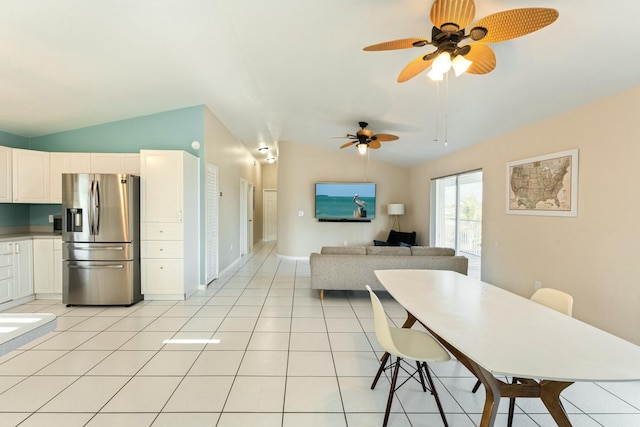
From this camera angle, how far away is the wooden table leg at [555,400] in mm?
1375

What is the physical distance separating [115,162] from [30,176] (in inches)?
42.5

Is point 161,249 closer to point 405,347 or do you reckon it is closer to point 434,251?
point 405,347

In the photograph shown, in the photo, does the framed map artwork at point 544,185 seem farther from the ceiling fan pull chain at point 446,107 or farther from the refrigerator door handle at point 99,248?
the refrigerator door handle at point 99,248

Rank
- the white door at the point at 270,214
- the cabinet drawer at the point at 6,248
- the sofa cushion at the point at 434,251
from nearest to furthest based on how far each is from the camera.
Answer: the cabinet drawer at the point at 6,248
the sofa cushion at the point at 434,251
the white door at the point at 270,214

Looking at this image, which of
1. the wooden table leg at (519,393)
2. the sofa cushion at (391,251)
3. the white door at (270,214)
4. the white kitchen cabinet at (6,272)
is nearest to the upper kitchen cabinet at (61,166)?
the white kitchen cabinet at (6,272)

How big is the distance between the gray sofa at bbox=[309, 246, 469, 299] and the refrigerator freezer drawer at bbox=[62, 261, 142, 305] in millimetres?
2496

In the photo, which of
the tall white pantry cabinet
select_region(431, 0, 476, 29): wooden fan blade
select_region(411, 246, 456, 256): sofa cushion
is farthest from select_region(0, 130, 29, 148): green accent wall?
select_region(411, 246, 456, 256): sofa cushion

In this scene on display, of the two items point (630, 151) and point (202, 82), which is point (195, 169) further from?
point (630, 151)

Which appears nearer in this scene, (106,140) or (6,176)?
(6,176)

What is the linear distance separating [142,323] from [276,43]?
132 inches

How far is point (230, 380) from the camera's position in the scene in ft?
7.56

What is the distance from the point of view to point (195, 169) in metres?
4.59

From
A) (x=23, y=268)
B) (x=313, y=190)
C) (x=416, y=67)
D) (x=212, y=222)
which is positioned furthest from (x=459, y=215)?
(x=23, y=268)

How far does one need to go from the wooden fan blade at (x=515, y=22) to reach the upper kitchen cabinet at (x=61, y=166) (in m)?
5.12
